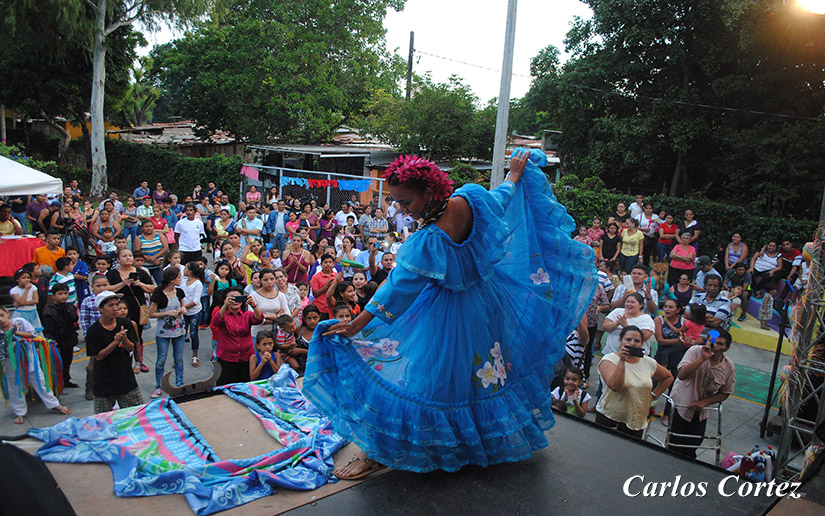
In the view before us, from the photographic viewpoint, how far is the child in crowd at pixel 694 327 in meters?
6.46

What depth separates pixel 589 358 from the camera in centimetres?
706

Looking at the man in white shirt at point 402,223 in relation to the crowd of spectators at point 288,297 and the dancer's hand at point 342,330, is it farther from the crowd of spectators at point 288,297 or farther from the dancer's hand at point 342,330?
the dancer's hand at point 342,330

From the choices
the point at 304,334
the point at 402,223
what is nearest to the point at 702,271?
the point at 402,223

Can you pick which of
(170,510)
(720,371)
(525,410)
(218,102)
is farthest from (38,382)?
(218,102)

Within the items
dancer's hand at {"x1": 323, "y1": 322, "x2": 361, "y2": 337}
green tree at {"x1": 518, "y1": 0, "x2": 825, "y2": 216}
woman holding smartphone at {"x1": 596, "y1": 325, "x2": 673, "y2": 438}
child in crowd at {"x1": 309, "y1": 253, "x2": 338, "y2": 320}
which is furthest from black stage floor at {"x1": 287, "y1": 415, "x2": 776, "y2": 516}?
green tree at {"x1": 518, "y1": 0, "x2": 825, "y2": 216}

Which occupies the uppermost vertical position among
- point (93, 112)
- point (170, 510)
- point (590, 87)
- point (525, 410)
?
point (590, 87)

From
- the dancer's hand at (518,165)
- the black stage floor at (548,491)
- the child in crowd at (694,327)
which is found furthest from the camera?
the child in crowd at (694,327)

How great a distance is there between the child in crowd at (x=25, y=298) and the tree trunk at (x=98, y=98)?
15377mm

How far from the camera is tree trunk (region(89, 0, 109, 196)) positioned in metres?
19.0

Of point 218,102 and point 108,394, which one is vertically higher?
point 218,102

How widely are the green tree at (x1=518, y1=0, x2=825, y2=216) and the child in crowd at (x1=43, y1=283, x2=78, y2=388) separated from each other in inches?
575

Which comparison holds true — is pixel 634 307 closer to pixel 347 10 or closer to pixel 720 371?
pixel 720 371

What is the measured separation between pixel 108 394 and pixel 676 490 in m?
4.41

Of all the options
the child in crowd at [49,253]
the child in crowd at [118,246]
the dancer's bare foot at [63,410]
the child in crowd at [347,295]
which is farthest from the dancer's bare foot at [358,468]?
the child in crowd at [118,246]
